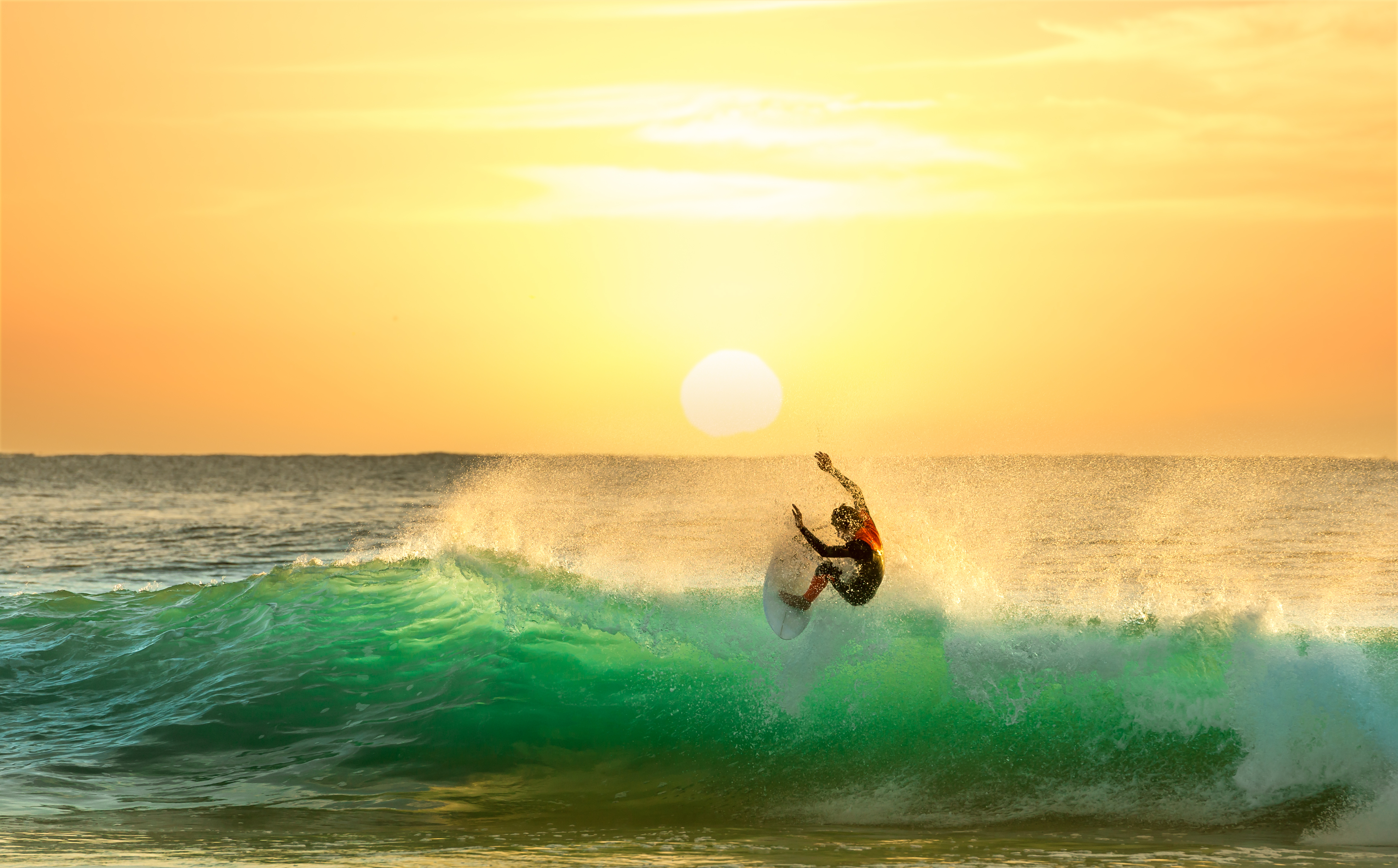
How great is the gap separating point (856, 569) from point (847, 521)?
674mm

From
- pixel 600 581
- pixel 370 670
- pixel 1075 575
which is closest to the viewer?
pixel 370 670

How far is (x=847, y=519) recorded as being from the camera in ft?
37.4

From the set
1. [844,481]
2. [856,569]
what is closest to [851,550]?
[856,569]

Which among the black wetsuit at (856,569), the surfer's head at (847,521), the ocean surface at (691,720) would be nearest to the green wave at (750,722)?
the ocean surface at (691,720)

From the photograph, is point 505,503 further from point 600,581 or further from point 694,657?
point 694,657

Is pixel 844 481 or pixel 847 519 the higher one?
pixel 844 481

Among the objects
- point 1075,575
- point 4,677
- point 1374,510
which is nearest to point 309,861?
point 4,677

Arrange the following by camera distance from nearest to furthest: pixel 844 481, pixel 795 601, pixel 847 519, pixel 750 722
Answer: pixel 844 481 → pixel 847 519 → pixel 750 722 → pixel 795 601

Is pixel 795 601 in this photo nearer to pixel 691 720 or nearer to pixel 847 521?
pixel 847 521

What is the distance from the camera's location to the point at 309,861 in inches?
346

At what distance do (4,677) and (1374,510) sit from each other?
39.9 metres

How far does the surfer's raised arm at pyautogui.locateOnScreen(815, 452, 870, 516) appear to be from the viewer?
35.6 ft

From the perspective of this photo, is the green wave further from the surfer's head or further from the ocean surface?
the surfer's head

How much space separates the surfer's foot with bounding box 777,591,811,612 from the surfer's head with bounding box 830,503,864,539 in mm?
998
